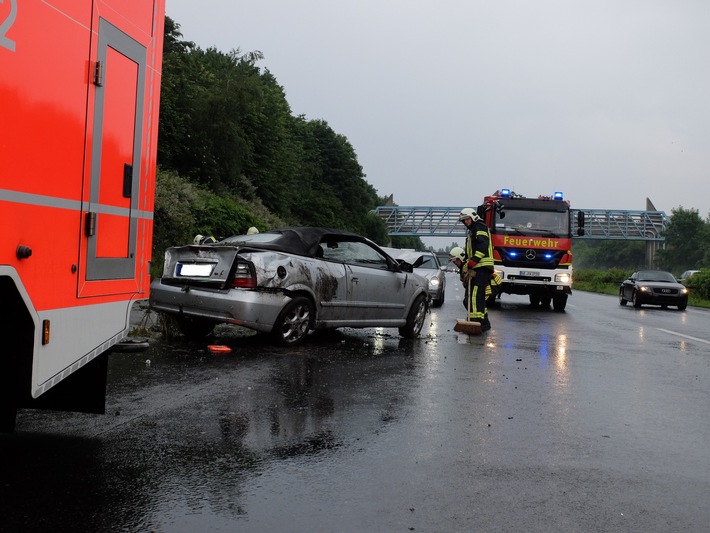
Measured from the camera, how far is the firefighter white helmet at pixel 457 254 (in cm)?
1390

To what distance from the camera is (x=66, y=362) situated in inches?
155

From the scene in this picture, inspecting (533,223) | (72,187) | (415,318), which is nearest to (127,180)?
(72,187)

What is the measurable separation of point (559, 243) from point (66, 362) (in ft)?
58.3

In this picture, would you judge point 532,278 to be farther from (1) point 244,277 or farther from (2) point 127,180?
(2) point 127,180

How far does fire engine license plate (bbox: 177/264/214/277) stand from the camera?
9.08 meters

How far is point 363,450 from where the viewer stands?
481cm

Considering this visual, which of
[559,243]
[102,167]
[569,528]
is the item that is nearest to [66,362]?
[102,167]

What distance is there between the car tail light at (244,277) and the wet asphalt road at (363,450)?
824 millimetres

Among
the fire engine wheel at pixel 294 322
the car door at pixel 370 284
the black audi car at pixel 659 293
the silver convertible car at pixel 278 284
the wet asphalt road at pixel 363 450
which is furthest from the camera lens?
the black audi car at pixel 659 293

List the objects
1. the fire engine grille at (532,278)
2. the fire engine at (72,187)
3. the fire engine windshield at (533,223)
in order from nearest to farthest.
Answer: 1. the fire engine at (72,187)
2. the fire engine grille at (532,278)
3. the fire engine windshield at (533,223)

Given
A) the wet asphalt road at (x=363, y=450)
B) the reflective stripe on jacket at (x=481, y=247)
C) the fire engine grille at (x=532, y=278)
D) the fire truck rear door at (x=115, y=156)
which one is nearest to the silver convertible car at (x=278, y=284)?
the wet asphalt road at (x=363, y=450)

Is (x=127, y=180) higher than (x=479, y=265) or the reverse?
higher

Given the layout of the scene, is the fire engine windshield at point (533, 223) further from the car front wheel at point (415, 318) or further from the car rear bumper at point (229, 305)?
the car rear bumper at point (229, 305)

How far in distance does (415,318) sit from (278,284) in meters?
3.25
